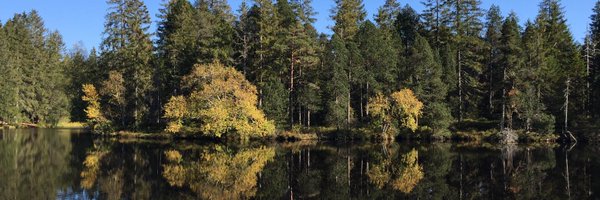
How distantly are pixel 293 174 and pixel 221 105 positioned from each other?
23.3m

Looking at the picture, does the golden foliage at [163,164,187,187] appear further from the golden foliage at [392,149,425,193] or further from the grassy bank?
the grassy bank

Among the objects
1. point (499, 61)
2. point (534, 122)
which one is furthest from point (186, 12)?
point (534, 122)

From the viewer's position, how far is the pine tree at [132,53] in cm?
5791

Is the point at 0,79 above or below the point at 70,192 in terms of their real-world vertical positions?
above

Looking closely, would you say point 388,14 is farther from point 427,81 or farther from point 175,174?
point 175,174

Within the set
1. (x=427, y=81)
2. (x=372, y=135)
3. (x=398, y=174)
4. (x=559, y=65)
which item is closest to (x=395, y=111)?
(x=372, y=135)

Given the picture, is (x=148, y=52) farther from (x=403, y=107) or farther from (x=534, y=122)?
(x=534, y=122)

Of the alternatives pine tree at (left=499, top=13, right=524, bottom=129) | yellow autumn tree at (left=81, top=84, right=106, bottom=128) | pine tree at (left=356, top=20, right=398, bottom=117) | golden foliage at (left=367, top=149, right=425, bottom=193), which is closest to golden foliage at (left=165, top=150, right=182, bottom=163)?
golden foliage at (left=367, top=149, right=425, bottom=193)

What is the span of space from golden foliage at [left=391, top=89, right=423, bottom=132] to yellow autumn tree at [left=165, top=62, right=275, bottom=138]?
12.7m

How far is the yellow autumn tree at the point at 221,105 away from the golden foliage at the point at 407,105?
12.7 m

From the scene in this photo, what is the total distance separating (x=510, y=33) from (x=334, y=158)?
28.3m

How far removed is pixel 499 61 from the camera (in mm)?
52938

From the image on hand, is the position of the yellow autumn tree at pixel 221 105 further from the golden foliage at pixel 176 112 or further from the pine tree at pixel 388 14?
the pine tree at pixel 388 14

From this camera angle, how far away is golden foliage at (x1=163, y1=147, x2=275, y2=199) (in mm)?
20031
